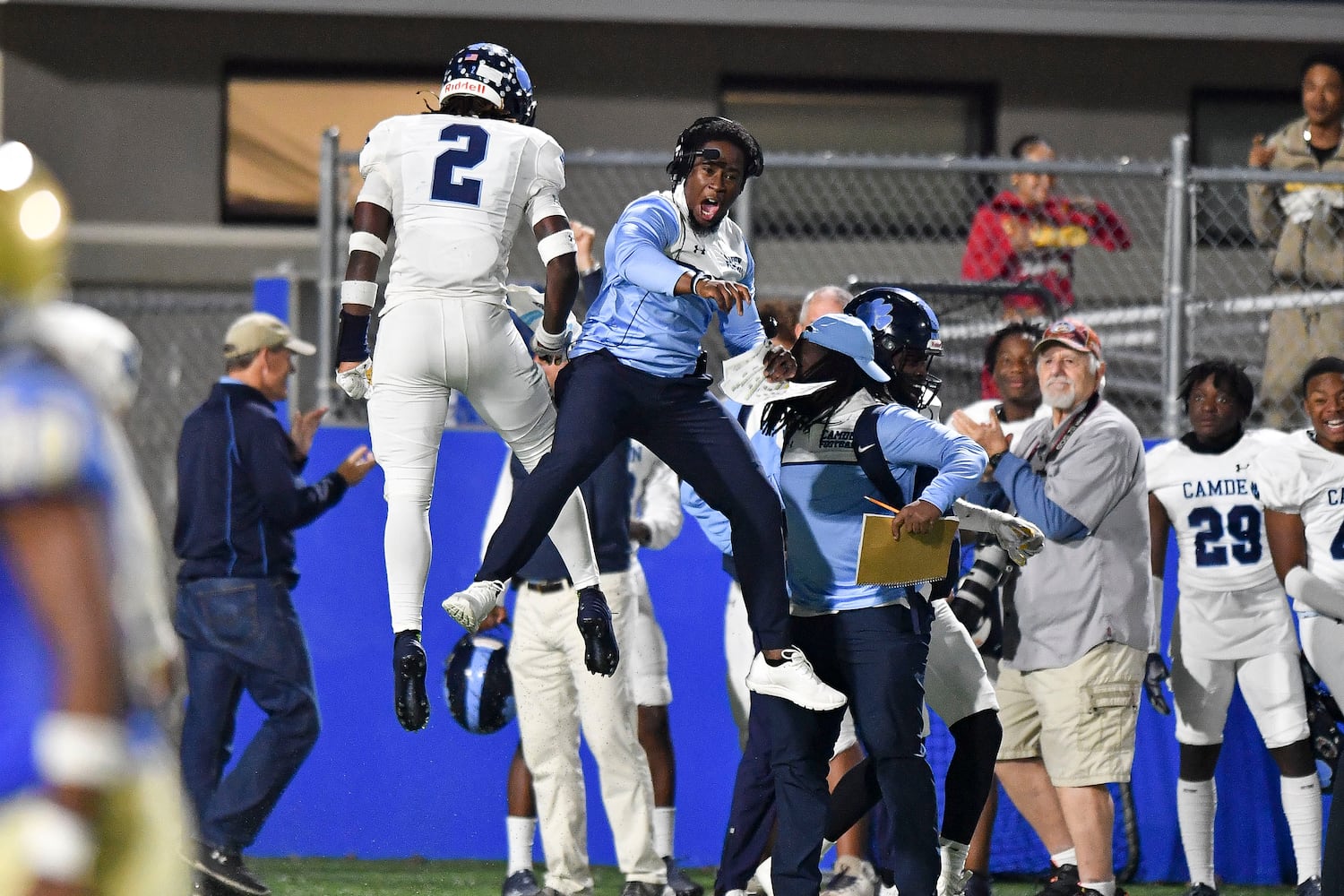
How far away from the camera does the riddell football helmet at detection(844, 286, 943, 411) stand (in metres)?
5.71

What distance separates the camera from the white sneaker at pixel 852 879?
22.6ft

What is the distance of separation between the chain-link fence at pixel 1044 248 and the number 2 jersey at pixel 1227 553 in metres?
0.74

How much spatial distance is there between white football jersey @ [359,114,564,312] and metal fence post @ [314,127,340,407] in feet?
8.92

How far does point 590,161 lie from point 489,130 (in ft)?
7.99

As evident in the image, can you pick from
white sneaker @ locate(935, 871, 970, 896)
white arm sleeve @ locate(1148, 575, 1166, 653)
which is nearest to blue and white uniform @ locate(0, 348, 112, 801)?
white sneaker @ locate(935, 871, 970, 896)

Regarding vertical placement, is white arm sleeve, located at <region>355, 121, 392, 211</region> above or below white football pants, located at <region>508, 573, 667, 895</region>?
above

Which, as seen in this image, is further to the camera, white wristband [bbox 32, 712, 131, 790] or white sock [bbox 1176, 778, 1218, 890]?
white sock [bbox 1176, 778, 1218, 890]

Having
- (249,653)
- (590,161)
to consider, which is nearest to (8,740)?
(249,653)

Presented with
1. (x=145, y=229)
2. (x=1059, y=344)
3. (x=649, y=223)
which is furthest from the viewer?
(x=145, y=229)

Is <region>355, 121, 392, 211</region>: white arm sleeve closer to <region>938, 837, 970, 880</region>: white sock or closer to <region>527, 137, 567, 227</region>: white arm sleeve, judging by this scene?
<region>527, 137, 567, 227</region>: white arm sleeve

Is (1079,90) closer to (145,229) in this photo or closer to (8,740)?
(145,229)

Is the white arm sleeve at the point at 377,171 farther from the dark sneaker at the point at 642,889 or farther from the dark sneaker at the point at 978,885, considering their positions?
the dark sneaker at the point at 978,885

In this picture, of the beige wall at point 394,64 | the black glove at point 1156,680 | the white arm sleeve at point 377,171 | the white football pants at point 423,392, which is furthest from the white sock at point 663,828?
the beige wall at point 394,64

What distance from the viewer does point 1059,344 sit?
676cm
